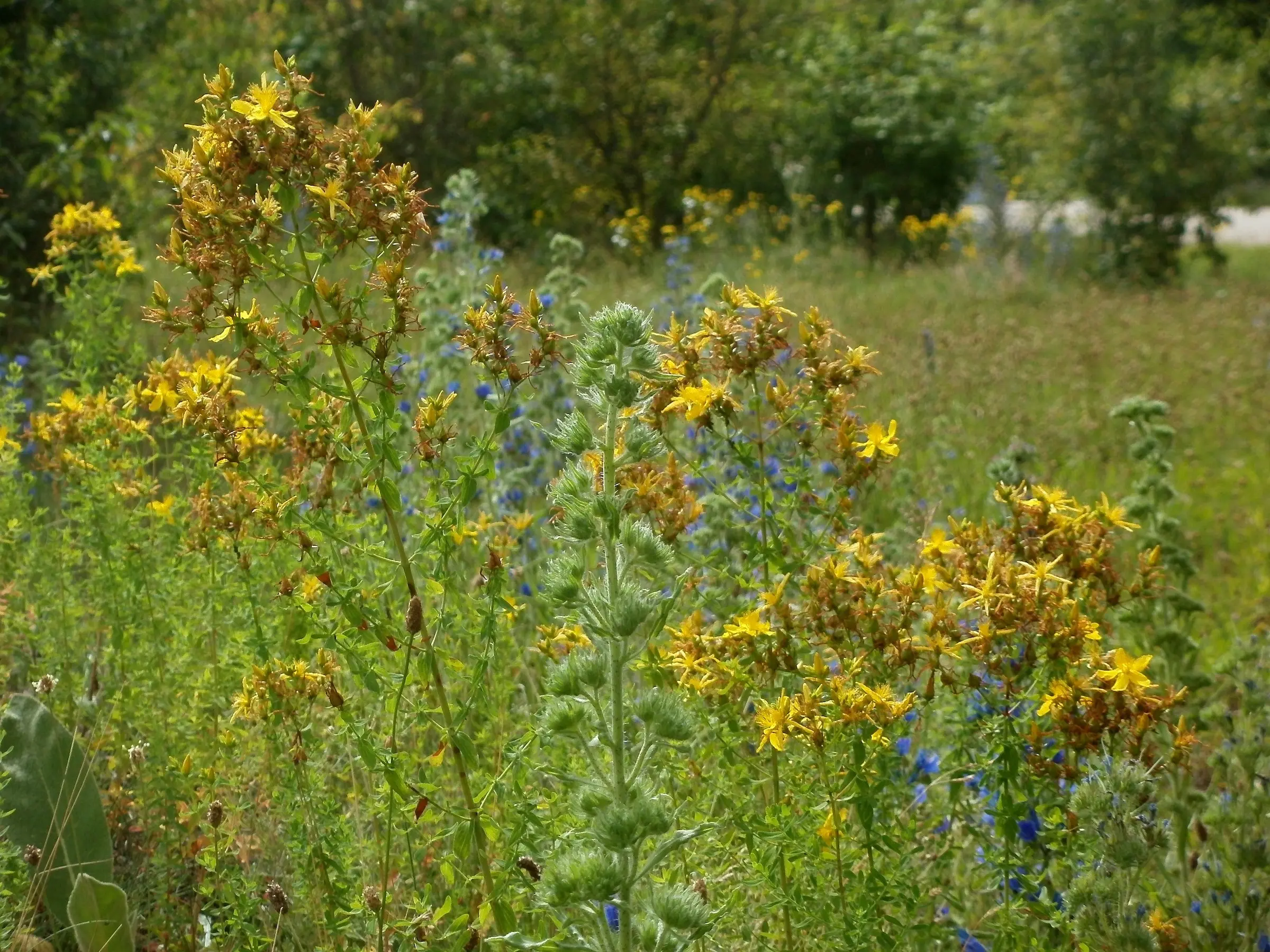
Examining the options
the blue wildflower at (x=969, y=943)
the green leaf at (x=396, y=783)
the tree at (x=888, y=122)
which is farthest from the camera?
the tree at (x=888, y=122)

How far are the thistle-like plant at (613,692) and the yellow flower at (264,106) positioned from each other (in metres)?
0.49

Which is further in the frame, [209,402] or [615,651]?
[209,402]

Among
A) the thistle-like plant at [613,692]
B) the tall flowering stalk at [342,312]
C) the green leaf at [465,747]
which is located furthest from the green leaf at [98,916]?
the thistle-like plant at [613,692]

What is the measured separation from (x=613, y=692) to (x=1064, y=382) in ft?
17.8

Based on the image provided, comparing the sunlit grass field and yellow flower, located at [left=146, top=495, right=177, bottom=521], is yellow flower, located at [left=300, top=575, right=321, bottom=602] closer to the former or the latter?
yellow flower, located at [left=146, top=495, right=177, bottom=521]

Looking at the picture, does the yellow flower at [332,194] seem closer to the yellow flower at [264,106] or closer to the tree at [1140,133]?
the yellow flower at [264,106]

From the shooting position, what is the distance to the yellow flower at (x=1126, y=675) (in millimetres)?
1689

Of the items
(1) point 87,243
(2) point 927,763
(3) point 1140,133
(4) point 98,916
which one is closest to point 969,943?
(2) point 927,763

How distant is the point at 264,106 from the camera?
1578 millimetres

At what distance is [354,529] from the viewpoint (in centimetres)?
201

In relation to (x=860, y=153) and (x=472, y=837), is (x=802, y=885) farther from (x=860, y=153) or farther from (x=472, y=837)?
(x=860, y=153)

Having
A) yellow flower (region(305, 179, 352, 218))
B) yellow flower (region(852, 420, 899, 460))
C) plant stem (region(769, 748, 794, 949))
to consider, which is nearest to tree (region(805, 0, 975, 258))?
yellow flower (region(852, 420, 899, 460))

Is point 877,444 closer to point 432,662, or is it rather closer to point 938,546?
point 938,546

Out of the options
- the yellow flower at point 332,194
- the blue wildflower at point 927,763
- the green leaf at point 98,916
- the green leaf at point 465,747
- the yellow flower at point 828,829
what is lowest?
the blue wildflower at point 927,763
